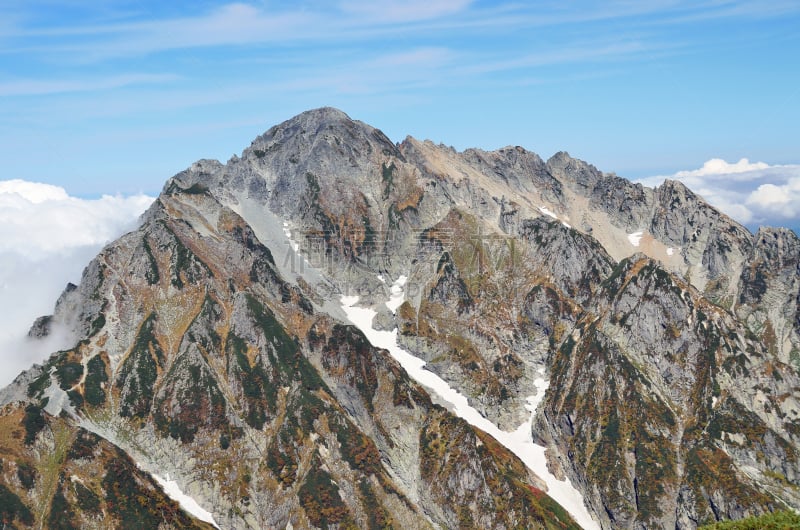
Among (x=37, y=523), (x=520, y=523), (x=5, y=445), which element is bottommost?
(x=520, y=523)

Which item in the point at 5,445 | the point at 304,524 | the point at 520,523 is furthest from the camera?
the point at 520,523

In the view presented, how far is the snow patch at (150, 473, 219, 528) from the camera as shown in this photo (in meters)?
183

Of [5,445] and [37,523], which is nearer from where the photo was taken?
[37,523]

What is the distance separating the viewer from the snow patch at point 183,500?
183 metres

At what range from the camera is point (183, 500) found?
7318 inches

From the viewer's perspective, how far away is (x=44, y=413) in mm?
183625

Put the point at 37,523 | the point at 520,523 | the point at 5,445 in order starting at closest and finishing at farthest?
the point at 37,523
the point at 5,445
the point at 520,523

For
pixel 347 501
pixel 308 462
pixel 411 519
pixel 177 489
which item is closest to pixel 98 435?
pixel 177 489

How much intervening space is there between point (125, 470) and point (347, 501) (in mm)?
64121

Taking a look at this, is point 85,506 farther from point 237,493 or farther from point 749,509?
point 749,509

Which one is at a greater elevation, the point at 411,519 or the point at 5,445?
the point at 5,445

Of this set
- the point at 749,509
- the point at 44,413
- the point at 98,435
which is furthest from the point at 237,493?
the point at 749,509

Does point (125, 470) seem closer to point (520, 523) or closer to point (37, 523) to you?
point (37, 523)

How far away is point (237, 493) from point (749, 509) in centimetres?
15946
